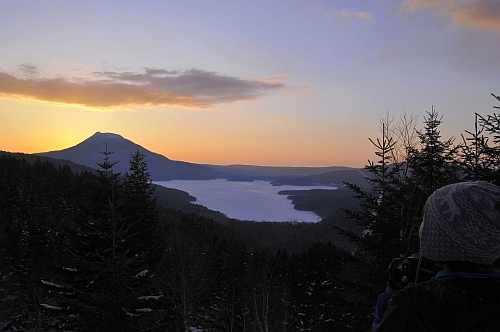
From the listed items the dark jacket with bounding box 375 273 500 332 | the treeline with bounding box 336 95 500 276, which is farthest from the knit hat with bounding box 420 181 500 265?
the treeline with bounding box 336 95 500 276

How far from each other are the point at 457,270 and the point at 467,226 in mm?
183

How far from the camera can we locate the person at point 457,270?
1286 mm

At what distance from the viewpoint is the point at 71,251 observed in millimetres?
9727

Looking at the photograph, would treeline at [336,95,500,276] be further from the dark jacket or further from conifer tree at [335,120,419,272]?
the dark jacket

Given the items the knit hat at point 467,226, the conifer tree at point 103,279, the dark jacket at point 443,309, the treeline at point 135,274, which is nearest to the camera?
the dark jacket at point 443,309

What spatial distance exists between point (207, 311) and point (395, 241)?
2367cm

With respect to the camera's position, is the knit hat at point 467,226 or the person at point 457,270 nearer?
the person at point 457,270

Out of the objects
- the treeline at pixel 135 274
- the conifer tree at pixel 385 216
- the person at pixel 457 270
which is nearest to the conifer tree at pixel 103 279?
the treeline at pixel 135 274

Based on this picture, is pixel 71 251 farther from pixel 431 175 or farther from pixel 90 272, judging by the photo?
pixel 431 175

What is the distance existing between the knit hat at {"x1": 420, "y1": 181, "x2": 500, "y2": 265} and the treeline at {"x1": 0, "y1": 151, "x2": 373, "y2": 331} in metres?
8.87

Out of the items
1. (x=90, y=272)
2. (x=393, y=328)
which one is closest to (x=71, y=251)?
(x=90, y=272)

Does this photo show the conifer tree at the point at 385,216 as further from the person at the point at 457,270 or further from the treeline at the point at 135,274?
the person at the point at 457,270

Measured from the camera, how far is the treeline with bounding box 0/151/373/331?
9828 millimetres

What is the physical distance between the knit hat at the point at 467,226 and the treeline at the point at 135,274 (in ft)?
29.1
